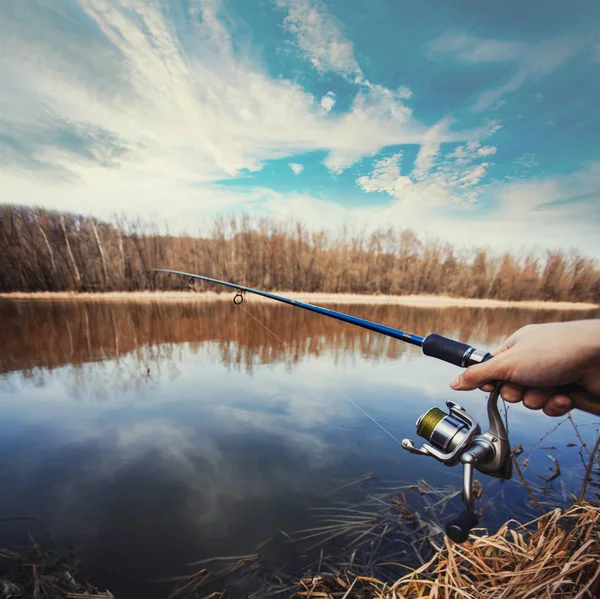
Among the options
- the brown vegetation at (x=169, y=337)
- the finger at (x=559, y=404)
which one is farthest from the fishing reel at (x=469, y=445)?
the brown vegetation at (x=169, y=337)

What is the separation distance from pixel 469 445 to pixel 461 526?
0.40 meters

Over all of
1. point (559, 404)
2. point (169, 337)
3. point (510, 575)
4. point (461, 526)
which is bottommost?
point (169, 337)

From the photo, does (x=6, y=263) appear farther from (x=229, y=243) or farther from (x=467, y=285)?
(x=467, y=285)

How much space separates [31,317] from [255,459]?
47.5ft

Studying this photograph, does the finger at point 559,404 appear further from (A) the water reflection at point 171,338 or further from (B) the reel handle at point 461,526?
(A) the water reflection at point 171,338

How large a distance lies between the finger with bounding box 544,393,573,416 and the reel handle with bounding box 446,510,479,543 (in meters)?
0.62

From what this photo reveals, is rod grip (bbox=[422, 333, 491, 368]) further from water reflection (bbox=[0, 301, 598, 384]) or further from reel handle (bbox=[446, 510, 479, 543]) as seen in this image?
water reflection (bbox=[0, 301, 598, 384])

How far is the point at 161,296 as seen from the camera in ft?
75.7

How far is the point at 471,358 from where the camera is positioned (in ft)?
4.84

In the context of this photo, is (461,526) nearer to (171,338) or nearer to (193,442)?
(193,442)

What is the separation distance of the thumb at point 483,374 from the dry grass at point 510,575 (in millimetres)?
865

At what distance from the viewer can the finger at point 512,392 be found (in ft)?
4.53

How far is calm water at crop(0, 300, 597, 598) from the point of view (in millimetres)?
2621

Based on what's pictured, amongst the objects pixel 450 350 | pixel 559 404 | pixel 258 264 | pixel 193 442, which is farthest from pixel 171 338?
pixel 258 264
